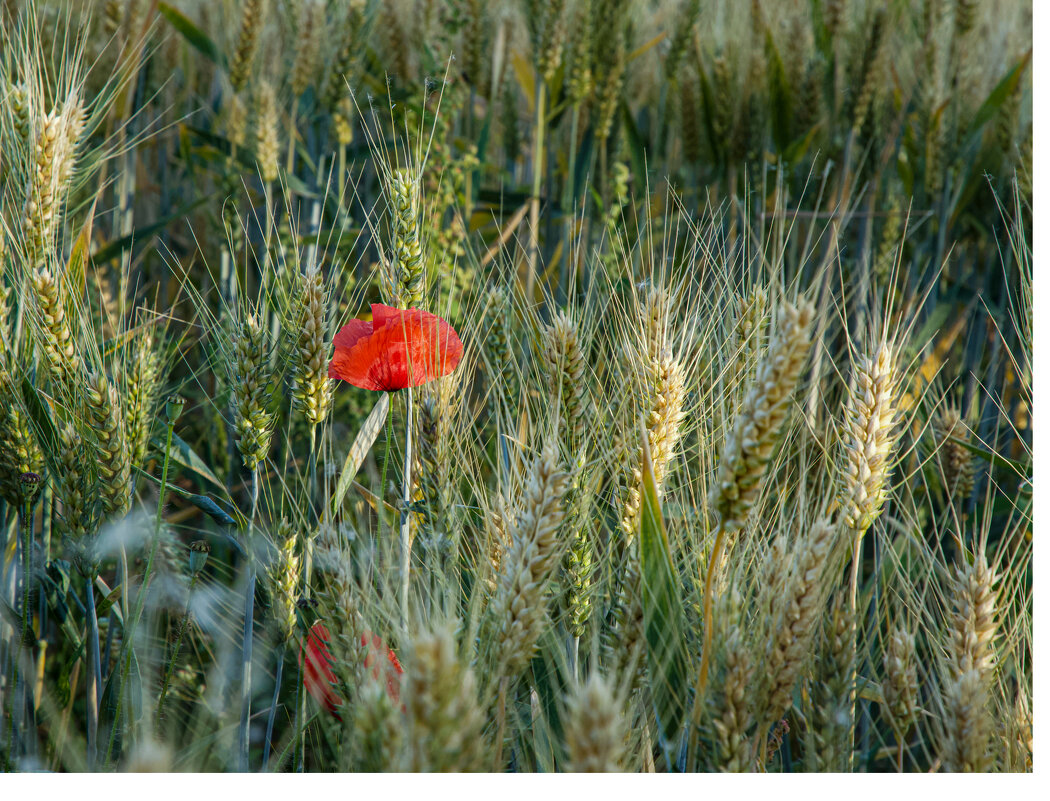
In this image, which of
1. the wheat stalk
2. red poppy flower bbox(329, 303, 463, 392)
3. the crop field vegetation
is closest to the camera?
the wheat stalk

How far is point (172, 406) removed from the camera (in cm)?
90

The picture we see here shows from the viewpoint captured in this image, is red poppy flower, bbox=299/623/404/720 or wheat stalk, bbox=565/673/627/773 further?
red poppy flower, bbox=299/623/404/720

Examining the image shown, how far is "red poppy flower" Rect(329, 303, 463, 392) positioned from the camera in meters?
0.82

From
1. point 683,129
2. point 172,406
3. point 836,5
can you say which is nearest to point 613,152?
point 683,129

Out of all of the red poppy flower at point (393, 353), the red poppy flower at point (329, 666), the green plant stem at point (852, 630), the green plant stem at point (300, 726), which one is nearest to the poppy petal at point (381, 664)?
the red poppy flower at point (329, 666)

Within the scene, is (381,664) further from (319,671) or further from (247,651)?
(247,651)

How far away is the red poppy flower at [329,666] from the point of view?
736mm

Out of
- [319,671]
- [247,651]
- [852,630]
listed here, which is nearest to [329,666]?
[319,671]

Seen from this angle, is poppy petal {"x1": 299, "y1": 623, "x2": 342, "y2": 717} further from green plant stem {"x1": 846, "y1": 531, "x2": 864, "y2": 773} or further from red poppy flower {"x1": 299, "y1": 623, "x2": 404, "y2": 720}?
green plant stem {"x1": 846, "y1": 531, "x2": 864, "y2": 773}

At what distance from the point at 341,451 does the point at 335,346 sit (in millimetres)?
552

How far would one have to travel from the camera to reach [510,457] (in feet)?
3.11

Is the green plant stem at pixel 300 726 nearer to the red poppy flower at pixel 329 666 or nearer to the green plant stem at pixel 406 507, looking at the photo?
the red poppy flower at pixel 329 666

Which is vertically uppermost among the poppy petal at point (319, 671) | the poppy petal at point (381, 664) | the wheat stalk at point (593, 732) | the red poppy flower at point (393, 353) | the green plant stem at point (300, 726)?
the red poppy flower at point (393, 353)

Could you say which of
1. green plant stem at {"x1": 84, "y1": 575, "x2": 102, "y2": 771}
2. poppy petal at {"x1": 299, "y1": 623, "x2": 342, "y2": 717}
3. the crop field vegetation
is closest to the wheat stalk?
the crop field vegetation
